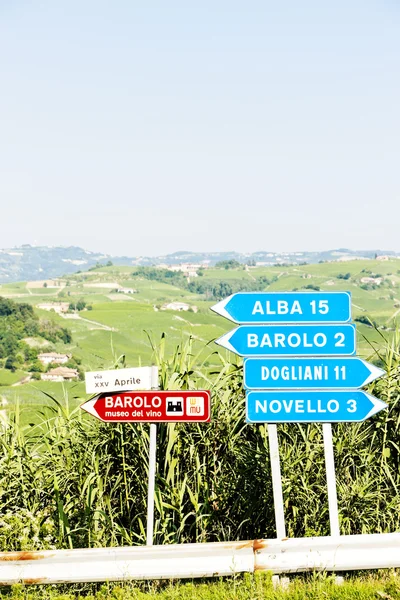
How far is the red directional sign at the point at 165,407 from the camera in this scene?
4.34 meters

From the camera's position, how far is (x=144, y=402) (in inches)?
172

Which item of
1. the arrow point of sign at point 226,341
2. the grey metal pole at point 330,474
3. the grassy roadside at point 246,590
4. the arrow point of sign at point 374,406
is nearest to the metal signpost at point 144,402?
the arrow point of sign at point 226,341

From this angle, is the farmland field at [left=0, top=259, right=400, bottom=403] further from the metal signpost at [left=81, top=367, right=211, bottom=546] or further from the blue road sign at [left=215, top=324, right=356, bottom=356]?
the blue road sign at [left=215, top=324, right=356, bottom=356]

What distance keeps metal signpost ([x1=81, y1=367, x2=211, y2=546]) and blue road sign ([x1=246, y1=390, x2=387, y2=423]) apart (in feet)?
1.01

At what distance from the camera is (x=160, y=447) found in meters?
4.84

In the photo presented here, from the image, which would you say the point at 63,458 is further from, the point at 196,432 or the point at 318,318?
the point at 318,318

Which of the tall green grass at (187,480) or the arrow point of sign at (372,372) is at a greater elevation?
the arrow point of sign at (372,372)

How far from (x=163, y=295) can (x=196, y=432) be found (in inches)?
5898

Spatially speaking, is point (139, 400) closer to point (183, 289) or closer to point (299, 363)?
point (299, 363)

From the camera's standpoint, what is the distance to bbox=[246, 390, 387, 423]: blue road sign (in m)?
4.29

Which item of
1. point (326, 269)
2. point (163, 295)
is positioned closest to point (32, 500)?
point (163, 295)

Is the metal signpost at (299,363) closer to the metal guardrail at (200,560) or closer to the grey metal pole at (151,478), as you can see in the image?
the metal guardrail at (200,560)

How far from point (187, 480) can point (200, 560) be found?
878 millimetres

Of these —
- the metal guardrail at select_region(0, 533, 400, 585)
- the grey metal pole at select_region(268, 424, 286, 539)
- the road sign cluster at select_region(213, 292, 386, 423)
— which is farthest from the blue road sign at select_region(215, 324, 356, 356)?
the metal guardrail at select_region(0, 533, 400, 585)
